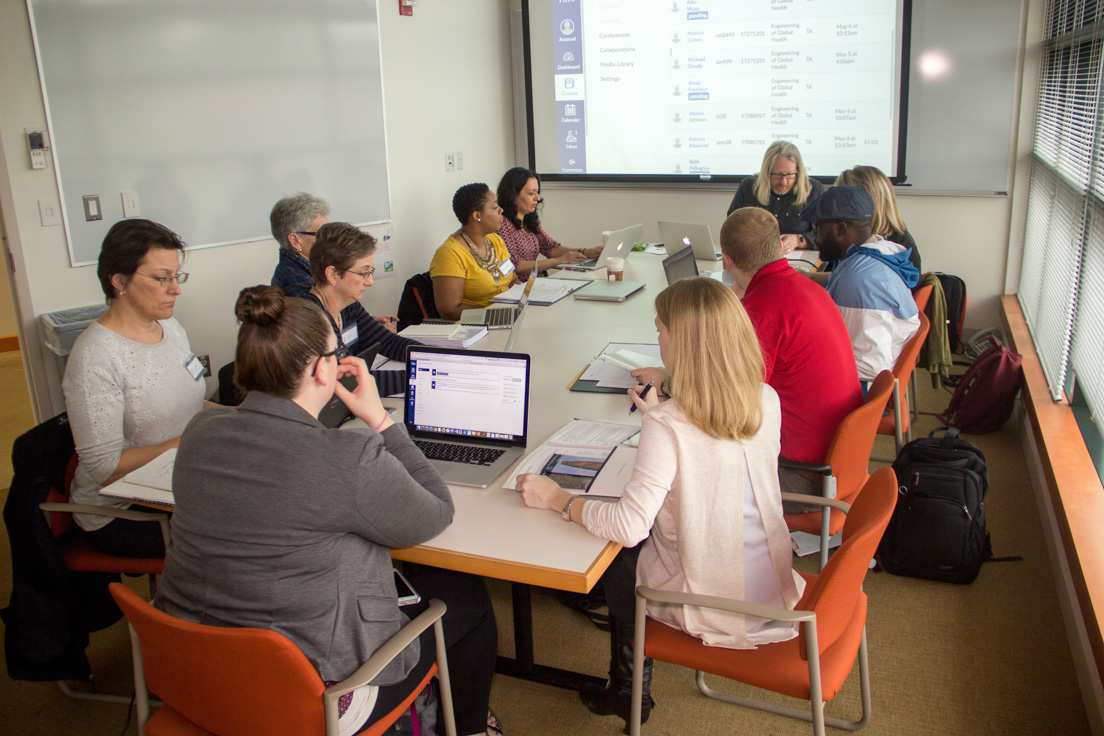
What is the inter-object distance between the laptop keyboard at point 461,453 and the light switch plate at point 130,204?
7.53ft

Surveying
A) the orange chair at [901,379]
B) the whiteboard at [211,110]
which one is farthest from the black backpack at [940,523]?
the whiteboard at [211,110]

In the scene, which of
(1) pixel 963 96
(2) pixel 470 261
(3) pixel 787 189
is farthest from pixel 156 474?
(1) pixel 963 96

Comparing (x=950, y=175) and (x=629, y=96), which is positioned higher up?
(x=629, y=96)

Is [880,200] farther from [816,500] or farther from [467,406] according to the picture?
[467,406]

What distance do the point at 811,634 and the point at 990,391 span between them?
9.30ft

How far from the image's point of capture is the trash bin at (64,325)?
3.19m

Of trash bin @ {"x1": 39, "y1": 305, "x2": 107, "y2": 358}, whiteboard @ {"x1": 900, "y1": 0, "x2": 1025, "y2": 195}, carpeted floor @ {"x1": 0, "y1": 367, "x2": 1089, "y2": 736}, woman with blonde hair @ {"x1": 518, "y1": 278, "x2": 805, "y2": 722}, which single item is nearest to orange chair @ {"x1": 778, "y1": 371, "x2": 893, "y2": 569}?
carpeted floor @ {"x1": 0, "y1": 367, "x2": 1089, "y2": 736}

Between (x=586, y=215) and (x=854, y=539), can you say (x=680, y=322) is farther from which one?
(x=586, y=215)

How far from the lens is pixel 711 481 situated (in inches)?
64.0

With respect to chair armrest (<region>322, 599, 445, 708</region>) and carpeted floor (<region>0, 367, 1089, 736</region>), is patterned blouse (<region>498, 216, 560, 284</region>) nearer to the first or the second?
carpeted floor (<region>0, 367, 1089, 736</region>)

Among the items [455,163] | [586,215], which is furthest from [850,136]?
[455,163]

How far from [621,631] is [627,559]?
8.0 inches

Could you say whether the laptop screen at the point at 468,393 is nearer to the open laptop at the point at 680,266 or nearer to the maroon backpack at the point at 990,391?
the open laptop at the point at 680,266

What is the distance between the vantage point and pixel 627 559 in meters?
1.95
